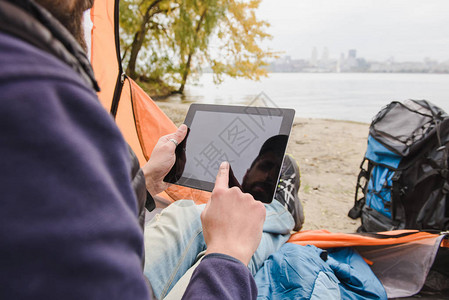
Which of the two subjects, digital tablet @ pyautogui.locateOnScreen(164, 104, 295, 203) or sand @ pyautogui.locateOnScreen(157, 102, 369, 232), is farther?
sand @ pyautogui.locateOnScreen(157, 102, 369, 232)

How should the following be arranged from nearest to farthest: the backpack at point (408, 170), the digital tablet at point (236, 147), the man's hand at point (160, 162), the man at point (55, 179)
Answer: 1. the man at point (55, 179)
2. the digital tablet at point (236, 147)
3. the man's hand at point (160, 162)
4. the backpack at point (408, 170)

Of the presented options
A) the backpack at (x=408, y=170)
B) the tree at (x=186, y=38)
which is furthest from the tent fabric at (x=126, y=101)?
the tree at (x=186, y=38)

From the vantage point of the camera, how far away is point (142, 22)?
7.48m

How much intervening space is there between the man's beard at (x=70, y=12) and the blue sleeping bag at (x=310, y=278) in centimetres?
88

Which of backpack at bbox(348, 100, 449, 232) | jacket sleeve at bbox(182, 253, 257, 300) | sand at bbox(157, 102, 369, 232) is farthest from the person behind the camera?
sand at bbox(157, 102, 369, 232)

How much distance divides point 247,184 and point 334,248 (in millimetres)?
724

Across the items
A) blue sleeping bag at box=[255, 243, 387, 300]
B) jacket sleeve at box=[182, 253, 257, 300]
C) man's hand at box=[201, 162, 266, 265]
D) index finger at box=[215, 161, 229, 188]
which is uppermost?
index finger at box=[215, 161, 229, 188]

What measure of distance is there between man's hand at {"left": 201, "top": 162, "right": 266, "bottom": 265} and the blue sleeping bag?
1.45 feet

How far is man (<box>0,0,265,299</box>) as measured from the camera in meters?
0.25

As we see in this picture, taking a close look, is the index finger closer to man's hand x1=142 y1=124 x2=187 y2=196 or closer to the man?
man's hand x1=142 y1=124 x2=187 y2=196

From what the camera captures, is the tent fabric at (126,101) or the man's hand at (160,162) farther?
the tent fabric at (126,101)

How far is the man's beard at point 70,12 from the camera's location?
13.0 inches

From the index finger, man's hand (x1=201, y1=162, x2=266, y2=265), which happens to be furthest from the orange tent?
man's hand (x1=201, y1=162, x2=266, y2=265)

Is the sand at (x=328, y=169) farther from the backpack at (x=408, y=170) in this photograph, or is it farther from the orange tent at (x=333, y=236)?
the orange tent at (x=333, y=236)
